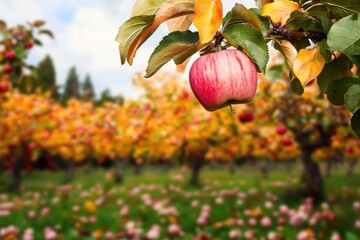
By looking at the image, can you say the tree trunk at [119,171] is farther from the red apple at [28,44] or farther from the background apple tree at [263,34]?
the background apple tree at [263,34]

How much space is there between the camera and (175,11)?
0.67 m

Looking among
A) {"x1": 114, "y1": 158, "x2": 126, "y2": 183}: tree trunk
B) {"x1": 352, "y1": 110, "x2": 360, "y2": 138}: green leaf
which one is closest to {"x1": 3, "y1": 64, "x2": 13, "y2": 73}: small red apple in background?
{"x1": 352, "y1": 110, "x2": 360, "y2": 138}: green leaf

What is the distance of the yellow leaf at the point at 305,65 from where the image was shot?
735 mm

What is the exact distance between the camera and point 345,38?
0.65 m

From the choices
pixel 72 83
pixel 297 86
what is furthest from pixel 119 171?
pixel 72 83

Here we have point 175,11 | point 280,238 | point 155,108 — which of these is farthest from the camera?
point 155,108

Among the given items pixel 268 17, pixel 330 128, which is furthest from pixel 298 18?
pixel 330 128

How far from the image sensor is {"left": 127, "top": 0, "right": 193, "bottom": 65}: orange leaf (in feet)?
2.11

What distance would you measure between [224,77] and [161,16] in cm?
15

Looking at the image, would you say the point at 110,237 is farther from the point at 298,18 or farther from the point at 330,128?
the point at 298,18

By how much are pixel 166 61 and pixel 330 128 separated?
505 centimetres

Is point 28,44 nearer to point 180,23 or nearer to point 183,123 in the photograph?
point 180,23

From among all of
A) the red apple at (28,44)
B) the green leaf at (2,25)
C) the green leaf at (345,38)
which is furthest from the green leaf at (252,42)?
the red apple at (28,44)

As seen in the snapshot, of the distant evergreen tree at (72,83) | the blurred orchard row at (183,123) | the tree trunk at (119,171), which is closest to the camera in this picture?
the blurred orchard row at (183,123)
